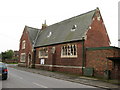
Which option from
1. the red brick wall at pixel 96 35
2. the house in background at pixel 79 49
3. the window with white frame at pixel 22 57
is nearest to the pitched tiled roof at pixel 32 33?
the house in background at pixel 79 49

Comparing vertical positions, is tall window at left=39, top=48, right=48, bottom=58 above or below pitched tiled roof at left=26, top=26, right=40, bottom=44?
below

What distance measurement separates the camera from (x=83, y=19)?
25.8 meters

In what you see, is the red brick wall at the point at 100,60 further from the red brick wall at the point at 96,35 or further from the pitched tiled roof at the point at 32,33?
the pitched tiled roof at the point at 32,33

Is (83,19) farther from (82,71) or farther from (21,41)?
(21,41)

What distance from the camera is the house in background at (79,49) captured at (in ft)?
62.2

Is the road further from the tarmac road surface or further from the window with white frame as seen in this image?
the window with white frame

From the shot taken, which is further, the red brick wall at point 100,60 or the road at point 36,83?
the red brick wall at point 100,60

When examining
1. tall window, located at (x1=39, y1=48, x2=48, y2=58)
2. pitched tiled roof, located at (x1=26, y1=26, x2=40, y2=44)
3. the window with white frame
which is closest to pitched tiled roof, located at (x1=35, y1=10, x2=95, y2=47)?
tall window, located at (x1=39, y1=48, x2=48, y2=58)

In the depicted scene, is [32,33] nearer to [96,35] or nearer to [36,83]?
[96,35]

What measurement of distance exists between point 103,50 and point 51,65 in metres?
11.0

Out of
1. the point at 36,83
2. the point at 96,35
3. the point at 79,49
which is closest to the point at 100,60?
the point at 79,49

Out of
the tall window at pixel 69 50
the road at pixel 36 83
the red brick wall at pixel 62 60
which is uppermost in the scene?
the tall window at pixel 69 50

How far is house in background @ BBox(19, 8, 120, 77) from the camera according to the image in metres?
19.0

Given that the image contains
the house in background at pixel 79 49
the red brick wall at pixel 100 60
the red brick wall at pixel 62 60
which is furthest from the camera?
the red brick wall at pixel 62 60
